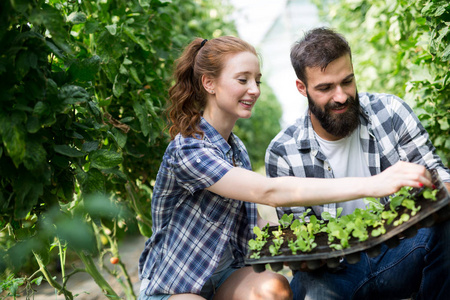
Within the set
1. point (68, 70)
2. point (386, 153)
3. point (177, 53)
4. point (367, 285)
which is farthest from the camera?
point (177, 53)

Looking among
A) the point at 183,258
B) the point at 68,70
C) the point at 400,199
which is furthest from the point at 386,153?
the point at 68,70

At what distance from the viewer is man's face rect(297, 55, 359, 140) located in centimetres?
192

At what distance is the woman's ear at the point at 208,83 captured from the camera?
74.0 inches

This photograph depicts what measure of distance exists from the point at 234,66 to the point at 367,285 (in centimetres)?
97

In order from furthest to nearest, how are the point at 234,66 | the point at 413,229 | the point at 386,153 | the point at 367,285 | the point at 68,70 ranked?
the point at 386,153
the point at 234,66
the point at 367,285
the point at 68,70
the point at 413,229

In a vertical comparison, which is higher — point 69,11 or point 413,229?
point 69,11

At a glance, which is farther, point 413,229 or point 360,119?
point 360,119

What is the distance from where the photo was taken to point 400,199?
1339 mm

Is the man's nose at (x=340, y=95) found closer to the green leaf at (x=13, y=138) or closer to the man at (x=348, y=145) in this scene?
the man at (x=348, y=145)

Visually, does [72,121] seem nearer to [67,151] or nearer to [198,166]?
[67,151]

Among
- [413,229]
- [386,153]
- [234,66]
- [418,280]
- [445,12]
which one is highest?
[445,12]

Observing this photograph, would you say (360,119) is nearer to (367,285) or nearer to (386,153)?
(386,153)

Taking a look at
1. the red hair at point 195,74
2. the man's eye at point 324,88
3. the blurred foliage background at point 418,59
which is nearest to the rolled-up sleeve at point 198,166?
the red hair at point 195,74

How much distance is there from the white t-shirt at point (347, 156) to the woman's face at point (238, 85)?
46 centimetres
